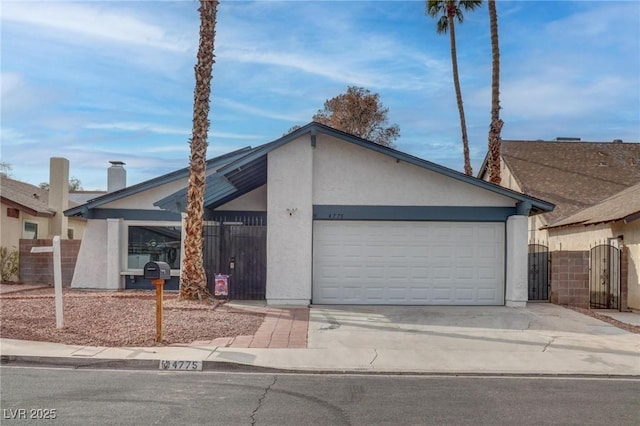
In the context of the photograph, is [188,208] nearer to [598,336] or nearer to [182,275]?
[182,275]

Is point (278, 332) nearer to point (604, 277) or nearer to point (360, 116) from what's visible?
point (604, 277)

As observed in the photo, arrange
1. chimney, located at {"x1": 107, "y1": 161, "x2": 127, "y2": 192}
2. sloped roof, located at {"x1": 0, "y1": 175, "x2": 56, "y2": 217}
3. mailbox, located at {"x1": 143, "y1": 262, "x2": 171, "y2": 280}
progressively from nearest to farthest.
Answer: mailbox, located at {"x1": 143, "y1": 262, "x2": 171, "y2": 280} → sloped roof, located at {"x1": 0, "y1": 175, "x2": 56, "y2": 217} → chimney, located at {"x1": 107, "y1": 161, "x2": 127, "y2": 192}

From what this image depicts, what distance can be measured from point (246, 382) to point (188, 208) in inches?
316

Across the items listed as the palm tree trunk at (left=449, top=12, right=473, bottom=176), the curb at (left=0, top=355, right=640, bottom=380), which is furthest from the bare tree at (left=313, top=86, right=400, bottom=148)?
the curb at (left=0, top=355, right=640, bottom=380)

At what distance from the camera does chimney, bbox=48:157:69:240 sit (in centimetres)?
2634

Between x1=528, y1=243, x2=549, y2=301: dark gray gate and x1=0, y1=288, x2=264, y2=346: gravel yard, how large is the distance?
8893mm

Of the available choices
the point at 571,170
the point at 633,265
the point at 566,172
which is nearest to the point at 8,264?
the point at 633,265

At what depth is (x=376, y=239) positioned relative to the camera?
52.2ft

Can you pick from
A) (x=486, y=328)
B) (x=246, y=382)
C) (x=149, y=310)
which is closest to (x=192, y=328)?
(x=149, y=310)

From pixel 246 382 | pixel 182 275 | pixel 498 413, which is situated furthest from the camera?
pixel 182 275

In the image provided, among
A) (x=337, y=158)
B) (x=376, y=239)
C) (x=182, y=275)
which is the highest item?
(x=337, y=158)

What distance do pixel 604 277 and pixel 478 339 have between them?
8.43 metres

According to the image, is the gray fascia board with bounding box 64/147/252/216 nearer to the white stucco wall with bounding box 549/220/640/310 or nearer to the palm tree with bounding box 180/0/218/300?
the palm tree with bounding box 180/0/218/300

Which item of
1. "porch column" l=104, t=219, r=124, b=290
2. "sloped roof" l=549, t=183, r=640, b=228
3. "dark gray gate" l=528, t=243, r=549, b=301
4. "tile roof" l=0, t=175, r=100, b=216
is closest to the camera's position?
"sloped roof" l=549, t=183, r=640, b=228
